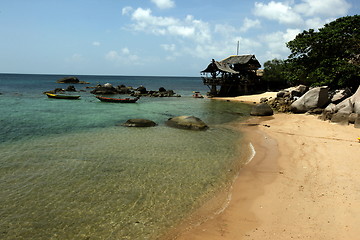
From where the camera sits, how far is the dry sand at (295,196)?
6113mm

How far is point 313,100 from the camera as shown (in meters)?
24.3

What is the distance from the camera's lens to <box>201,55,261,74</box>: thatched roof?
144 ft

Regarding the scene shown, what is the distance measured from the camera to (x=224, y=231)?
6.23m

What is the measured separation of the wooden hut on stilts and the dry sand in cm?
3267

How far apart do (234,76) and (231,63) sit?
11.7 feet

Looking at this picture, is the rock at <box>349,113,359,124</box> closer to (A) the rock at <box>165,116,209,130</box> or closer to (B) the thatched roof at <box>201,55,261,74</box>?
(A) the rock at <box>165,116,209,130</box>

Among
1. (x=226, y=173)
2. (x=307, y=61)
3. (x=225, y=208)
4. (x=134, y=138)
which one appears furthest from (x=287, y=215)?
(x=307, y=61)

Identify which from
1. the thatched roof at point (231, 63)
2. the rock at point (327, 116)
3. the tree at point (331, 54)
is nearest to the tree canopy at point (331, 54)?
the tree at point (331, 54)

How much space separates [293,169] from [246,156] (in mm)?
2576

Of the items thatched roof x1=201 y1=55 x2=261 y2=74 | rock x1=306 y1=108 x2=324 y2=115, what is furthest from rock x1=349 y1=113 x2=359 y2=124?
thatched roof x1=201 y1=55 x2=261 y2=74

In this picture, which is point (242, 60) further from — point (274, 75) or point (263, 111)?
point (263, 111)

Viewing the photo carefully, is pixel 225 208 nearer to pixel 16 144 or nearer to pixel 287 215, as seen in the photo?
pixel 287 215

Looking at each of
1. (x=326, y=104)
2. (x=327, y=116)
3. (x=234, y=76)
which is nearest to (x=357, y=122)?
(x=327, y=116)

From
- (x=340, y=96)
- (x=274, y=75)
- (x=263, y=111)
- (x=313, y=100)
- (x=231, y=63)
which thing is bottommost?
(x=263, y=111)
